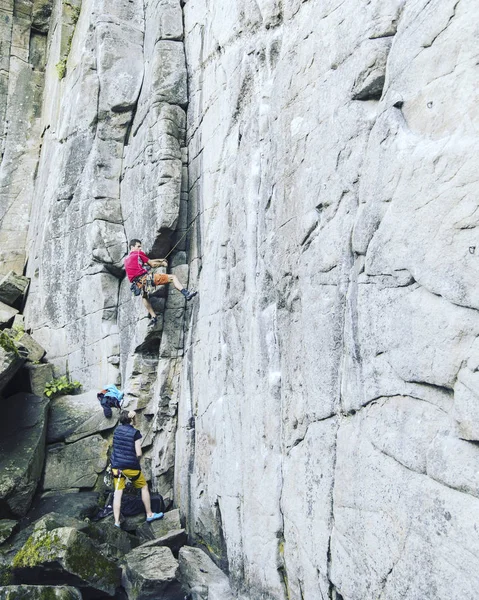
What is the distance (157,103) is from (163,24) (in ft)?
6.35

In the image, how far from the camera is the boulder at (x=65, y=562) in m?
8.00

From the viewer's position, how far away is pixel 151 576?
8.26 m

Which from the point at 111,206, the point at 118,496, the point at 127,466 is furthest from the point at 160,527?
the point at 111,206

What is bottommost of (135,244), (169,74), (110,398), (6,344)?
(110,398)

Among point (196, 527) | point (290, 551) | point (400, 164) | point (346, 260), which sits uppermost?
point (400, 164)

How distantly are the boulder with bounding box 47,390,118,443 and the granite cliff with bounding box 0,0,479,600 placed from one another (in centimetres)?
61

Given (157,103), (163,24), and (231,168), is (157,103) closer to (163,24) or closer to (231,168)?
(163,24)

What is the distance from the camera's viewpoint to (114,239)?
527 inches

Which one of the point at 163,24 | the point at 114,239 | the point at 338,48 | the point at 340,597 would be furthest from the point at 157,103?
the point at 340,597

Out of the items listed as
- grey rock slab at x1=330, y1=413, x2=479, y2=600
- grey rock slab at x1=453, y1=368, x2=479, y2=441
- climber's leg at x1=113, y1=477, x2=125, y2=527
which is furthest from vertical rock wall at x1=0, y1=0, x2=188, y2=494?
grey rock slab at x1=453, y1=368, x2=479, y2=441

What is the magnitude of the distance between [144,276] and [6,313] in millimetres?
5724

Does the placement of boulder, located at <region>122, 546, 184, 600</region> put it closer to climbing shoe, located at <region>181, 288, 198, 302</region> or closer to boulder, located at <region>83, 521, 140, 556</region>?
boulder, located at <region>83, 521, 140, 556</region>

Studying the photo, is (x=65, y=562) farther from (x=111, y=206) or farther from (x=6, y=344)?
(x=111, y=206)

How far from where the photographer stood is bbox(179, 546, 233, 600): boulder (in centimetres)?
809
